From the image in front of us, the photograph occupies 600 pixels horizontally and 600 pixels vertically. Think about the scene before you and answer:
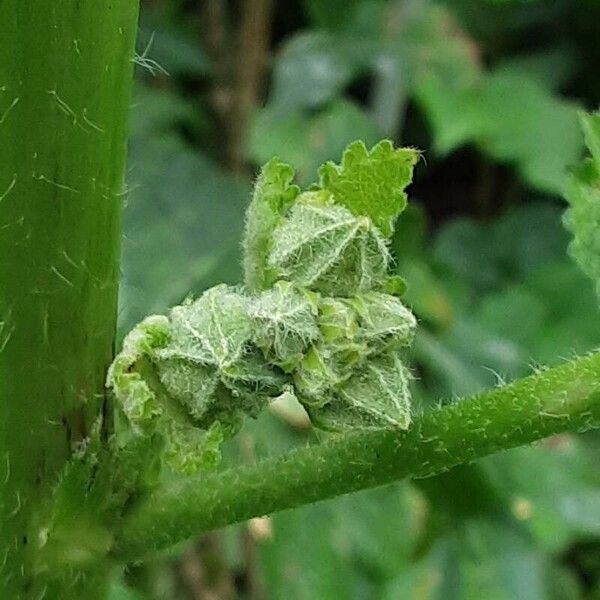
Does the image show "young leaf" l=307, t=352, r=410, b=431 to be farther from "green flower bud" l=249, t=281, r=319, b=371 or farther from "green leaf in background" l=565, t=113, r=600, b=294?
"green leaf in background" l=565, t=113, r=600, b=294

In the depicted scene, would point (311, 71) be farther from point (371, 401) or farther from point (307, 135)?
point (371, 401)

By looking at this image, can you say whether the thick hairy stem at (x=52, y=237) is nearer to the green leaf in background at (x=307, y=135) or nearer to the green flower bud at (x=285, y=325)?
the green flower bud at (x=285, y=325)

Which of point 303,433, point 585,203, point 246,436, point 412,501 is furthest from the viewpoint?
point 412,501

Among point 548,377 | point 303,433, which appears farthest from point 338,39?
point 548,377

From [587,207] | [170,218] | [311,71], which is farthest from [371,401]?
[311,71]

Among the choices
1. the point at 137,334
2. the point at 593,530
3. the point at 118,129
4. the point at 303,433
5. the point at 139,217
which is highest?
the point at 118,129

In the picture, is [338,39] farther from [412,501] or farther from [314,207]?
[314,207]
